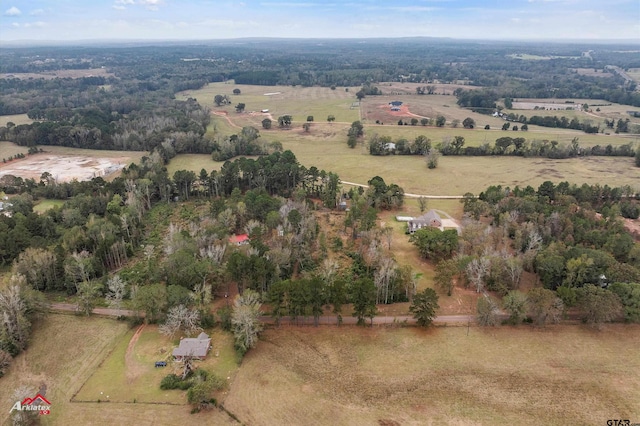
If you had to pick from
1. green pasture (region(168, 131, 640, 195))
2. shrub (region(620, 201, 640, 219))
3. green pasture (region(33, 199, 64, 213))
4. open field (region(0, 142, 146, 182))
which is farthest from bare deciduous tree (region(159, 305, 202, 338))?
shrub (region(620, 201, 640, 219))

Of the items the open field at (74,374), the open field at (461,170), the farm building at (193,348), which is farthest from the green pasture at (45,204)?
the farm building at (193,348)

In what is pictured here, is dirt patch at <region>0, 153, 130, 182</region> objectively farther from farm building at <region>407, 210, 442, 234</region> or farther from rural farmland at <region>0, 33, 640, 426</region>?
farm building at <region>407, 210, 442, 234</region>

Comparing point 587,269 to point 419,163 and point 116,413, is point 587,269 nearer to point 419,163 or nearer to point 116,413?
point 116,413

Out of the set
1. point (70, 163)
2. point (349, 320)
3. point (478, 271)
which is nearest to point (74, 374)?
point (349, 320)

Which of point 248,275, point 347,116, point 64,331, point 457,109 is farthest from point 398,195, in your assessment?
point 457,109

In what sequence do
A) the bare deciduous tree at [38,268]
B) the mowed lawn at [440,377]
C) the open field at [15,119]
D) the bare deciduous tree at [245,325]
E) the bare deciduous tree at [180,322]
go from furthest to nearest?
the open field at [15,119], the bare deciduous tree at [38,268], the bare deciduous tree at [180,322], the bare deciduous tree at [245,325], the mowed lawn at [440,377]

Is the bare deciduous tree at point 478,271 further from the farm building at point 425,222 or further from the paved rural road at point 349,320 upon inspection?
the farm building at point 425,222
